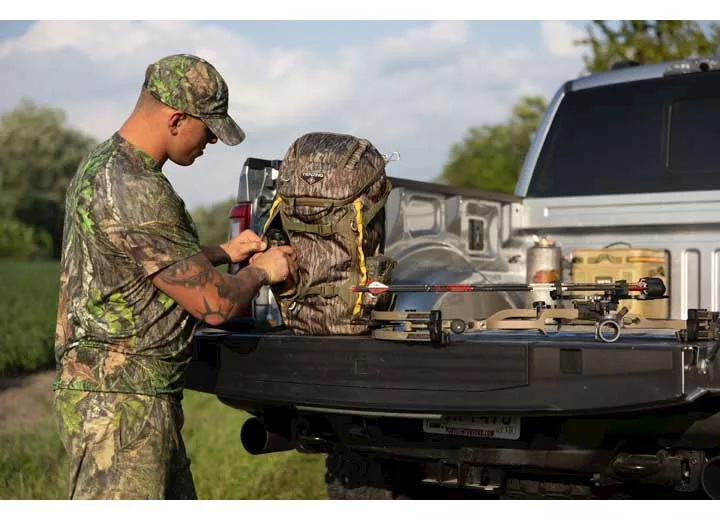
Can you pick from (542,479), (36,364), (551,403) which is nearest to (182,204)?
(551,403)

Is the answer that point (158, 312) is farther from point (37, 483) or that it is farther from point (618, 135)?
point (37, 483)

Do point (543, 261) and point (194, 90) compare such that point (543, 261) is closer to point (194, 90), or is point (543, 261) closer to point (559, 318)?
point (559, 318)

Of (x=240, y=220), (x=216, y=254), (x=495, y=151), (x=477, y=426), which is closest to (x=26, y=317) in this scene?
(x=240, y=220)

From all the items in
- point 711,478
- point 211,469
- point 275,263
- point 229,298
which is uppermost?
point 275,263

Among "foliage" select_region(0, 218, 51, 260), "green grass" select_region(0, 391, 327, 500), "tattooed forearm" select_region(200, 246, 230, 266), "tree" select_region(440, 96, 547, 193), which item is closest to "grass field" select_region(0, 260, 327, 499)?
"green grass" select_region(0, 391, 327, 500)

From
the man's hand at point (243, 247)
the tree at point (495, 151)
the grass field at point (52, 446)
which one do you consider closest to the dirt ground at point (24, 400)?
the grass field at point (52, 446)

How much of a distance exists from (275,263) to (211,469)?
146 inches

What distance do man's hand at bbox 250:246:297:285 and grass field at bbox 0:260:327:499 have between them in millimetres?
2946

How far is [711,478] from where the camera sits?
429cm

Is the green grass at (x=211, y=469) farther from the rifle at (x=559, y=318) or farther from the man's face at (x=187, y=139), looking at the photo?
the man's face at (x=187, y=139)

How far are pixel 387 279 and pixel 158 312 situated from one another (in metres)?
1.08

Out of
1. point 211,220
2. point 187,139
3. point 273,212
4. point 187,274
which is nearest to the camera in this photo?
point 187,274

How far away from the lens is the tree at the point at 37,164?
1396 cm

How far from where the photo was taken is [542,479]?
4.75 m
